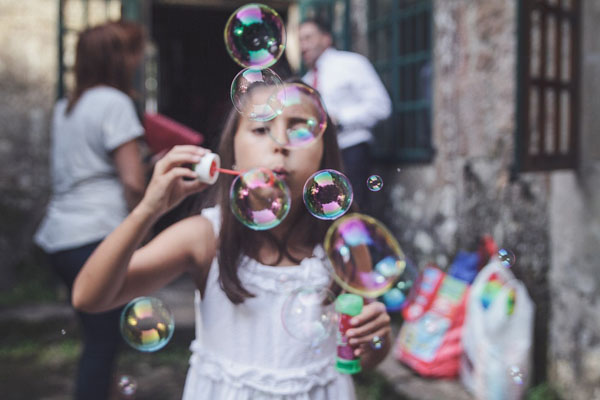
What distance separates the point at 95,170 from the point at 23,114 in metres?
2.65

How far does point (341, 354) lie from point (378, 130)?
3357 millimetres

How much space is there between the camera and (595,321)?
2512 mm

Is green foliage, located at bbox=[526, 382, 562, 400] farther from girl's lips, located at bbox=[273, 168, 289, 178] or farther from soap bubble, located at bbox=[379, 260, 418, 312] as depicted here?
girl's lips, located at bbox=[273, 168, 289, 178]

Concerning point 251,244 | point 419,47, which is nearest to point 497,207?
point 419,47

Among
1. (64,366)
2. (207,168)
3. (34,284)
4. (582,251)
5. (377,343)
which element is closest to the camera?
(207,168)

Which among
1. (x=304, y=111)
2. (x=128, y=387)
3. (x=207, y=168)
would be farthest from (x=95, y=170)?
(x=207, y=168)

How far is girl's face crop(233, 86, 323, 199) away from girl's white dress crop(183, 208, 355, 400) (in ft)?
0.75

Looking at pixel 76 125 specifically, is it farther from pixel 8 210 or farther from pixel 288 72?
pixel 8 210

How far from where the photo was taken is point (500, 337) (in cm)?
262

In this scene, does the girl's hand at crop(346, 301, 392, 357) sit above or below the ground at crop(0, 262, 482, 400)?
above

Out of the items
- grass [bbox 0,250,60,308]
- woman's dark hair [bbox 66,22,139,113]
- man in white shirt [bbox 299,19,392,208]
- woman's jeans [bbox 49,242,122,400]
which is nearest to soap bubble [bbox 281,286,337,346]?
woman's jeans [bbox 49,242,122,400]

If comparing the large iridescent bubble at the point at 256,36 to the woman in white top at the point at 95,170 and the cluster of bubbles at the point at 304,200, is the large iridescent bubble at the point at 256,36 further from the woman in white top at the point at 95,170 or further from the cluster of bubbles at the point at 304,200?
the woman in white top at the point at 95,170

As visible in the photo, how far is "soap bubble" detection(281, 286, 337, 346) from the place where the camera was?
1.34m

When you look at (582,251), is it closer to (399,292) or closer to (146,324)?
(399,292)
